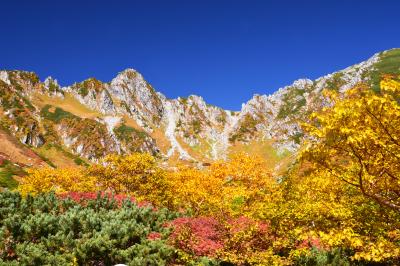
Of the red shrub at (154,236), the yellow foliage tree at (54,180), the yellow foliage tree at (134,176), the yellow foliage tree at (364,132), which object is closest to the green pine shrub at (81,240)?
the red shrub at (154,236)

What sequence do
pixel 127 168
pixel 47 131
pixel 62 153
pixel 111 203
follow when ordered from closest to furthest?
pixel 111 203 → pixel 127 168 → pixel 62 153 → pixel 47 131

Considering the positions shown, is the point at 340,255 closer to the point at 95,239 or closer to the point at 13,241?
the point at 95,239

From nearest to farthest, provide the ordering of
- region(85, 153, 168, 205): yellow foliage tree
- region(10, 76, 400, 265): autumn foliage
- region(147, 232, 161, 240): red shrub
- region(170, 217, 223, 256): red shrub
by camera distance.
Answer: region(10, 76, 400, 265): autumn foliage < region(170, 217, 223, 256): red shrub < region(147, 232, 161, 240): red shrub < region(85, 153, 168, 205): yellow foliage tree

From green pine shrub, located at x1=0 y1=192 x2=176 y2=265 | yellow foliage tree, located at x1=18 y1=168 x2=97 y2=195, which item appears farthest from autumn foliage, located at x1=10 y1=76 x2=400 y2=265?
green pine shrub, located at x1=0 y1=192 x2=176 y2=265

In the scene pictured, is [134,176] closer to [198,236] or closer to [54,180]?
[54,180]

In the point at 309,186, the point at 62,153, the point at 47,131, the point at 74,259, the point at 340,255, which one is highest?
the point at 47,131

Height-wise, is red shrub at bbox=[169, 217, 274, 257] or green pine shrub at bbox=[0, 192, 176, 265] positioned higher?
red shrub at bbox=[169, 217, 274, 257]

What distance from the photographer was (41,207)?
958 inches

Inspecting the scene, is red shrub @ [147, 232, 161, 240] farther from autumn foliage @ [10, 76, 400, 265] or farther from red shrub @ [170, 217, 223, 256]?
red shrub @ [170, 217, 223, 256]

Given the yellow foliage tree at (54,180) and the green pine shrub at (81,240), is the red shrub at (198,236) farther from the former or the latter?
the yellow foliage tree at (54,180)

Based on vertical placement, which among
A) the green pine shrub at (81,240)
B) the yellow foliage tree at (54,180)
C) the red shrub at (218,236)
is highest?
the yellow foliage tree at (54,180)

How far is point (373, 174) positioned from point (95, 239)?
1311 centimetres

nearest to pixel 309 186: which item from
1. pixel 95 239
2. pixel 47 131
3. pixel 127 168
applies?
pixel 95 239

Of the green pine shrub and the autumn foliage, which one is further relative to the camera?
the green pine shrub
